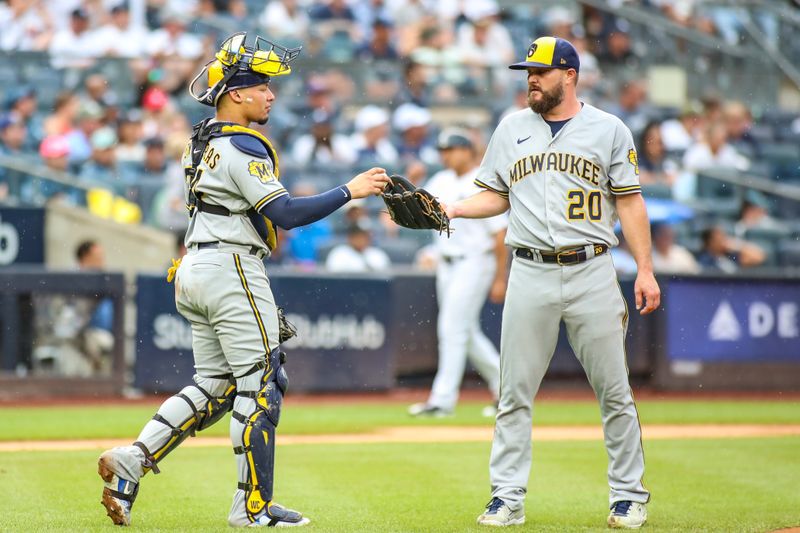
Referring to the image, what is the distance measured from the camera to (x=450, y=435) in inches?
352

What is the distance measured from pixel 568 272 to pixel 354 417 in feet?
16.4

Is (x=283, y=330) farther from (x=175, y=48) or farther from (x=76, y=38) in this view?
(x=76, y=38)

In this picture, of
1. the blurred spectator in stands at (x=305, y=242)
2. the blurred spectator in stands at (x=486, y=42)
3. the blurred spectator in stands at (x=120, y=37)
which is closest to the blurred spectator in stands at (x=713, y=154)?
the blurred spectator in stands at (x=486, y=42)

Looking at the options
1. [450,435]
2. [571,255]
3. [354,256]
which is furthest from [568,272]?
[354,256]

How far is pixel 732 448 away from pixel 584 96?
342 inches

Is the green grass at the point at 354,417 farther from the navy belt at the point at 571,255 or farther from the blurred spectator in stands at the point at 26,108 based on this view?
the blurred spectator in stands at the point at 26,108

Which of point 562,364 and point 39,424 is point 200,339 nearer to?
point 39,424

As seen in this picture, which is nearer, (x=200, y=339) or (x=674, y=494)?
(x=200, y=339)

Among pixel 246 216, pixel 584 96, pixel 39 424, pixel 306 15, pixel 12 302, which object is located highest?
pixel 306 15

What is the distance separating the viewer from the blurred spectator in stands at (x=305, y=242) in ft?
43.3

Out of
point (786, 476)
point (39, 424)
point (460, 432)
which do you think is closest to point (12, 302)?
point (39, 424)

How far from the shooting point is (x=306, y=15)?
668 inches

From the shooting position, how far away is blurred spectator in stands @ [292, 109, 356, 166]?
Answer: 1466 centimetres

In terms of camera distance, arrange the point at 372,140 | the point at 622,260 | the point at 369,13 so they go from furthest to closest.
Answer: the point at 369,13
the point at 372,140
the point at 622,260
